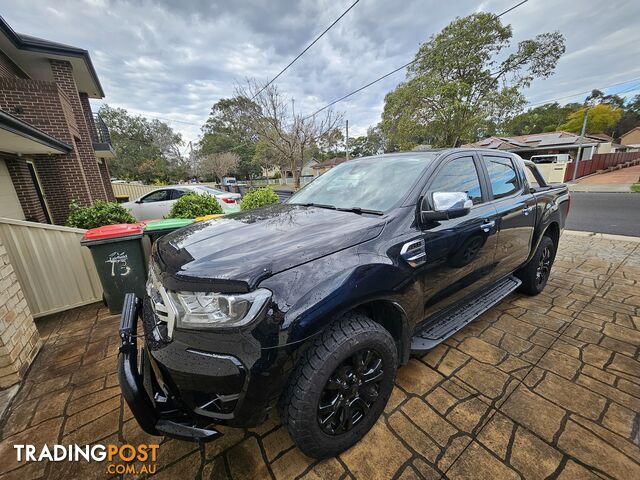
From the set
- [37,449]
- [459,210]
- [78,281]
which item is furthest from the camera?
[78,281]

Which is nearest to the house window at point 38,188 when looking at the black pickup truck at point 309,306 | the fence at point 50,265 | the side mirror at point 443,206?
the fence at point 50,265

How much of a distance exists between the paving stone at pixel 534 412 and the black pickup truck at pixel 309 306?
585 mm

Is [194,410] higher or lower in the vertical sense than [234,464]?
higher

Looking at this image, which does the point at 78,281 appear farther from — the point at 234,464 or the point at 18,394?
the point at 234,464

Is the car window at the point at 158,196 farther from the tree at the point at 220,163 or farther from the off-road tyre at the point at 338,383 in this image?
the tree at the point at 220,163

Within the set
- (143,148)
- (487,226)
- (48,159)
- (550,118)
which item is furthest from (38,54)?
(550,118)

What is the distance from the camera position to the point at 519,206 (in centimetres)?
273

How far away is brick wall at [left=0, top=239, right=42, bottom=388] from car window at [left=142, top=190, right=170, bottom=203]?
7411 mm

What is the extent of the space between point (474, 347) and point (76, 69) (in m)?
12.7

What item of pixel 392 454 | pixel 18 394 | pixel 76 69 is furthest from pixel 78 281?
pixel 76 69

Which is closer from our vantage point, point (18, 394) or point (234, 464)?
point (234, 464)

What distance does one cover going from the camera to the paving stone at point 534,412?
173cm

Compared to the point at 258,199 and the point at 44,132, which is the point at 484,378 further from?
the point at 44,132

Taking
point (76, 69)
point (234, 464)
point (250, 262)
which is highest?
point (76, 69)
